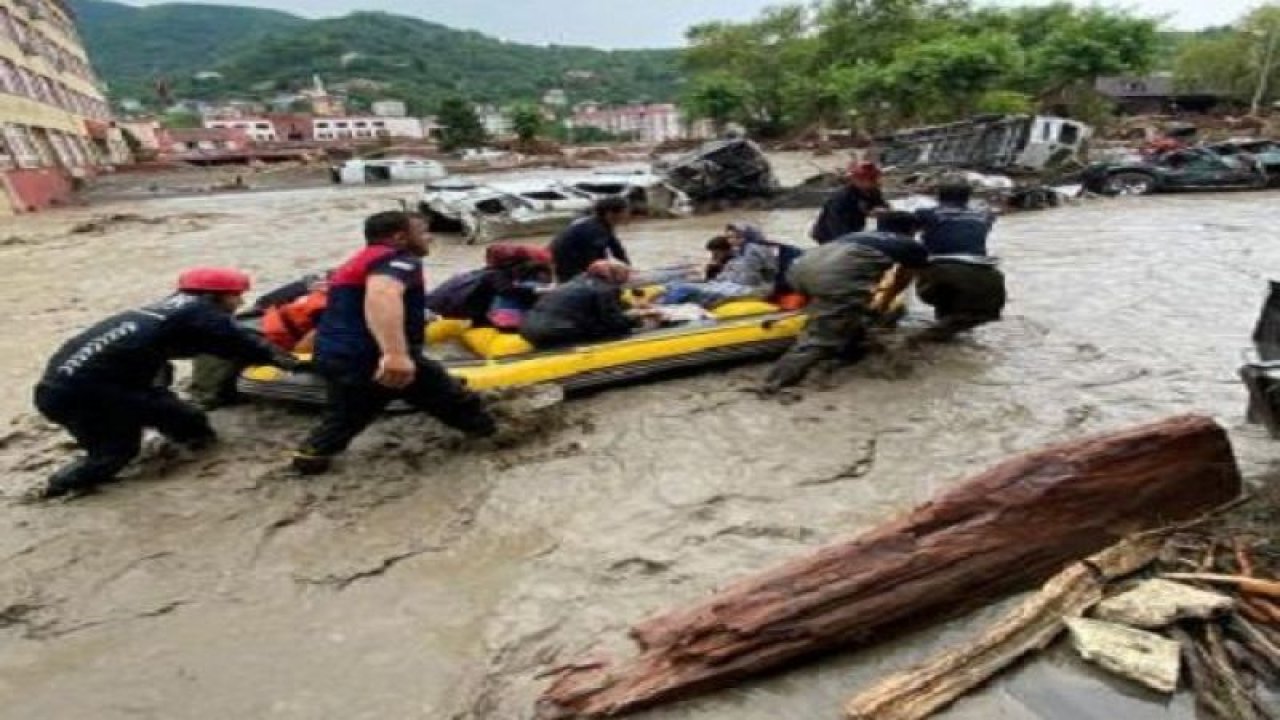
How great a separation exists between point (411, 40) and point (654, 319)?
198 m

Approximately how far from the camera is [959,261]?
706 centimetres

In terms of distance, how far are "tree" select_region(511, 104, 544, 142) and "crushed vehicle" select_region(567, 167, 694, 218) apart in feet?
139

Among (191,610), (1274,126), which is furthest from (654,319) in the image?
(1274,126)

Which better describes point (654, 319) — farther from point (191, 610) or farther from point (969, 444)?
point (191, 610)

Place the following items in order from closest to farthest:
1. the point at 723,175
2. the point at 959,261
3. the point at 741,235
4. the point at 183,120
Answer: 1. the point at 959,261
2. the point at 741,235
3. the point at 723,175
4. the point at 183,120

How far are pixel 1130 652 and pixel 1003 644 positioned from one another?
1.32 feet

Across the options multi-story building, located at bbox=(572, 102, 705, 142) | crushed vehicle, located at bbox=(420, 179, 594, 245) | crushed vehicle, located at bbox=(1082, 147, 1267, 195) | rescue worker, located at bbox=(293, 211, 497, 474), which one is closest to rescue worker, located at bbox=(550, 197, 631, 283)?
rescue worker, located at bbox=(293, 211, 497, 474)

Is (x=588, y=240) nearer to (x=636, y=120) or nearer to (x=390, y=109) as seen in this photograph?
(x=390, y=109)

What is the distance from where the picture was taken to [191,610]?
13.3ft

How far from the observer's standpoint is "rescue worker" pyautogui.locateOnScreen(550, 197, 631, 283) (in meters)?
7.59

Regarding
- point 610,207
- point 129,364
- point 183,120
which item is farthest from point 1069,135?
point 183,120

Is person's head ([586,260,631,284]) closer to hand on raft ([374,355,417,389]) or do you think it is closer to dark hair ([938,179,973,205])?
hand on raft ([374,355,417,389])

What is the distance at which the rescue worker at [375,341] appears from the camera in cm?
482

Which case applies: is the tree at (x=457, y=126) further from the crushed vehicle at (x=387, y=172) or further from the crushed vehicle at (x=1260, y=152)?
the crushed vehicle at (x=1260, y=152)
